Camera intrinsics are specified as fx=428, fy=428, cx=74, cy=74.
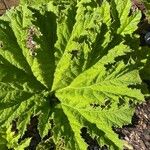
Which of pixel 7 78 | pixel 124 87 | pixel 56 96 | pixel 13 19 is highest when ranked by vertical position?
pixel 13 19

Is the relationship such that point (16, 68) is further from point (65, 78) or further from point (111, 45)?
point (111, 45)

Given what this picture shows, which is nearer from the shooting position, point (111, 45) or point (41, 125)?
point (41, 125)

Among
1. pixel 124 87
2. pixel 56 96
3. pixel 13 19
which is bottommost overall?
pixel 124 87

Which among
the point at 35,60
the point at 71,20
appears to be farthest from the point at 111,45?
the point at 35,60

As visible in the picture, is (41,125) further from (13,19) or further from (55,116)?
(13,19)

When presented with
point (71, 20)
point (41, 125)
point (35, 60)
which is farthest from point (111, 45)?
point (41, 125)

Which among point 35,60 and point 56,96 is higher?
point 35,60
